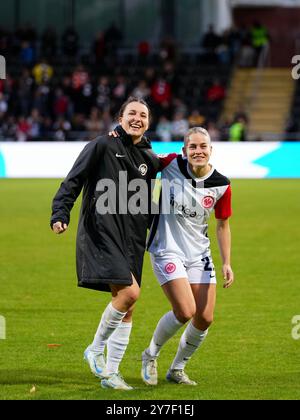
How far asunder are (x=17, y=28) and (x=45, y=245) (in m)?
26.1

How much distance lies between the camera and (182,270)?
26.6 feet

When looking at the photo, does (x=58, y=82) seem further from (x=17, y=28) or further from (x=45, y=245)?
(x=45, y=245)

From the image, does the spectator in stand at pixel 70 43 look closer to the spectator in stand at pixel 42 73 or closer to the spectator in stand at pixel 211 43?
the spectator in stand at pixel 42 73

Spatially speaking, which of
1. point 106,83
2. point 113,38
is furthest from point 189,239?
point 113,38

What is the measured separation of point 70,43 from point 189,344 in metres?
31.9

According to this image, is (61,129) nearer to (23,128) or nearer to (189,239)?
(23,128)

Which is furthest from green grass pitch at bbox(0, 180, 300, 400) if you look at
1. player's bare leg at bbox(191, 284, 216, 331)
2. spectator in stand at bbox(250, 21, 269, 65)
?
spectator in stand at bbox(250, 21, 269, 65)

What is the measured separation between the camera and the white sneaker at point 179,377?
8.24 m

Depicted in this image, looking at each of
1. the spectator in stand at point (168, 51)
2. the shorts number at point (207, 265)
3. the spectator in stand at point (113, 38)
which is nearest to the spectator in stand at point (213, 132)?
the spectator in stand at point (168, 51)

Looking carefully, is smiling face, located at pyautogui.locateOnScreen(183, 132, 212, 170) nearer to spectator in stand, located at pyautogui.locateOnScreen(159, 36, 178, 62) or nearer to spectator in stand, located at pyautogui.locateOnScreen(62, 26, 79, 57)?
spectator in stand, located at pyautogui.locateOnScreen(159, 36, 178, 62)

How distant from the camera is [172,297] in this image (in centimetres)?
803

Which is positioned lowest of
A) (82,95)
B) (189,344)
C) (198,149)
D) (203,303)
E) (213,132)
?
(213,132)
